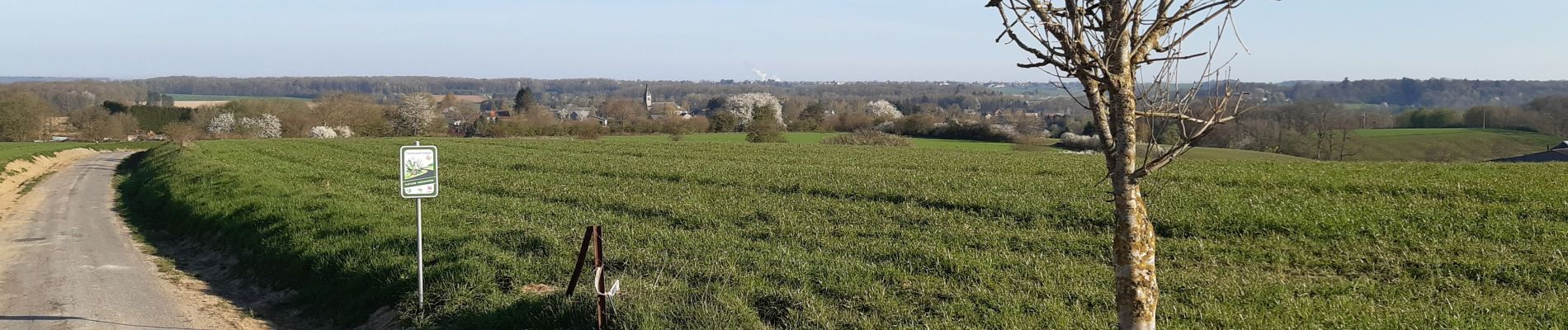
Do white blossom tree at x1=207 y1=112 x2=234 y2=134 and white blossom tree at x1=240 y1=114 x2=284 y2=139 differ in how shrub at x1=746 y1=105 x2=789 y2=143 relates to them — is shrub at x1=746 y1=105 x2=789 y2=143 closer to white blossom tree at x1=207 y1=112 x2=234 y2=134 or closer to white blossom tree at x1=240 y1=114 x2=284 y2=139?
white blossom tree at x1=240 y1=114 x2=284 y2=139

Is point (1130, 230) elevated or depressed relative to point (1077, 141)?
elevated

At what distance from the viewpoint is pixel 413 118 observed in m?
91.4

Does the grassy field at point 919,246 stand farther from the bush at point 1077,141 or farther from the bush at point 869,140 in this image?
the bush at point 1077,141

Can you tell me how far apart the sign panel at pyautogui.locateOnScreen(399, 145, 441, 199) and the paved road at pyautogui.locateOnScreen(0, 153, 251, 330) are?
2.96 metres

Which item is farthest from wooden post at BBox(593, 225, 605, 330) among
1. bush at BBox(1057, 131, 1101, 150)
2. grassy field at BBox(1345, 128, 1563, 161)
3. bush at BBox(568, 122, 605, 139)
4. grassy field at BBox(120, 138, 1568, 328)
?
bush at BBox(568, 122, 605, 139)

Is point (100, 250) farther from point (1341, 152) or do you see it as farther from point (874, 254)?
point (1341, 152)

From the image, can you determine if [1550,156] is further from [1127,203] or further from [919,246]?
[1127,203]

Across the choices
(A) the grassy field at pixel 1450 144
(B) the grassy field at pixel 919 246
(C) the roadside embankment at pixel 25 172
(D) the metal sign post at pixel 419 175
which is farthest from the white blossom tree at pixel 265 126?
(D) the metal sign post at pixel 419 175

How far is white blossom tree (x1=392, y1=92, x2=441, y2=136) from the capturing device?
9044 cm

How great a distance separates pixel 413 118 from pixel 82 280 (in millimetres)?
82909

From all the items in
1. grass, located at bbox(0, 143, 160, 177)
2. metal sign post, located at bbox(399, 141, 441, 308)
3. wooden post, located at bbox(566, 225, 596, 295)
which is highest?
metal sign post, located at bbox(399, 141, 441, 308)

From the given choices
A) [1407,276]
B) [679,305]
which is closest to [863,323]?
[679,305]

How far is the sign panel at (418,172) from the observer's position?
933 centimetres

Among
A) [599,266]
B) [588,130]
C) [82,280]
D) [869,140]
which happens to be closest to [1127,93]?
[599,266]
